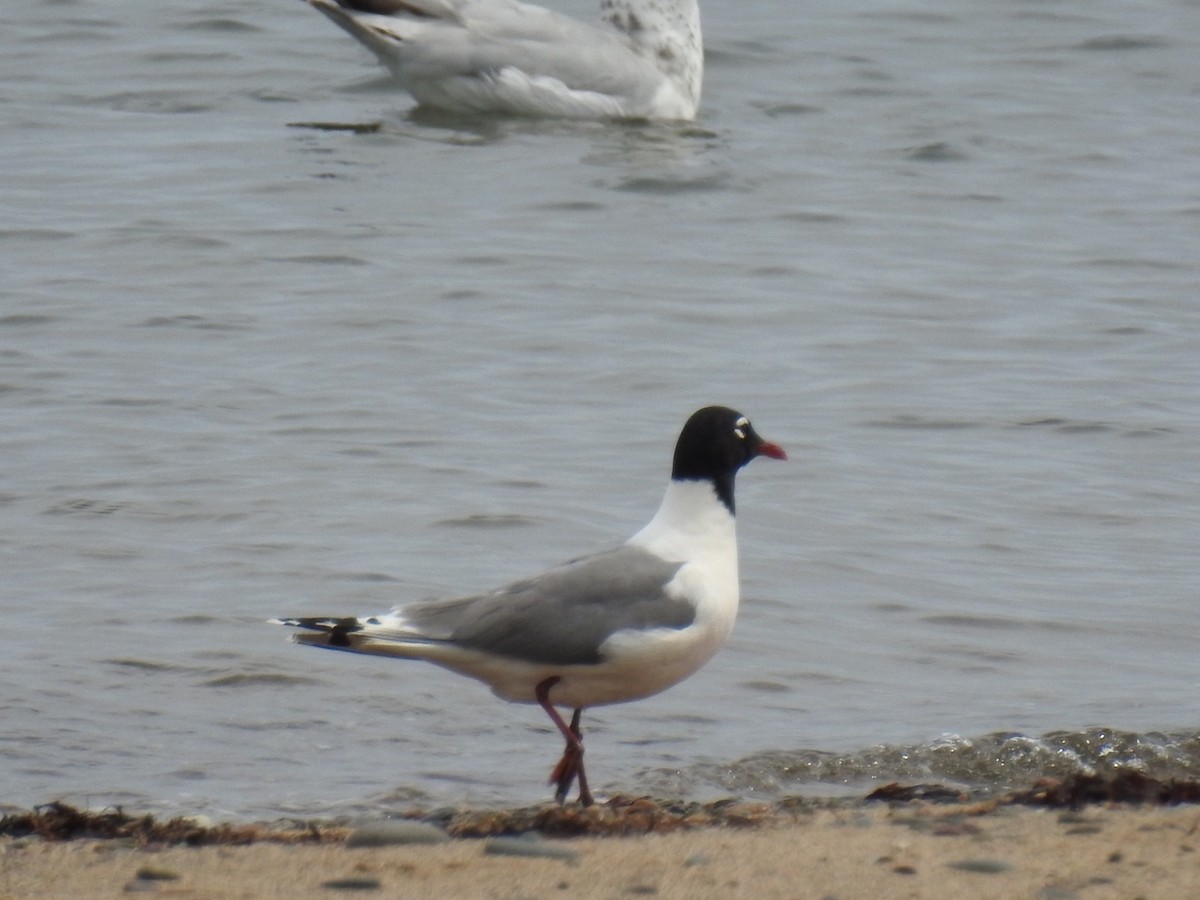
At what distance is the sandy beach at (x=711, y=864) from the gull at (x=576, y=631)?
0.81 m

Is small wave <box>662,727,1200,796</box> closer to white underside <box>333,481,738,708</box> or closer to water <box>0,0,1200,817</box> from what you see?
water <box>0,0,1200,817</box>

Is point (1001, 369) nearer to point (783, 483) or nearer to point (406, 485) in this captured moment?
point (783, 483)

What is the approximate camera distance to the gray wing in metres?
5.59

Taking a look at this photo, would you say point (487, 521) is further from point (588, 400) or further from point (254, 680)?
point (254, 680)

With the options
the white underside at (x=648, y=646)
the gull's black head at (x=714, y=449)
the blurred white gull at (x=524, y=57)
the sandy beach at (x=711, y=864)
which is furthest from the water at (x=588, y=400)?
the sandy beach at (x=711, y=864)

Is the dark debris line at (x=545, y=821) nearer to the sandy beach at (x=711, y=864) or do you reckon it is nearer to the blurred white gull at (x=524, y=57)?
the sandy beach at (x=711, y=864)

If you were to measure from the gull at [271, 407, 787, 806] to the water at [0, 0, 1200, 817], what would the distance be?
1.33 ft

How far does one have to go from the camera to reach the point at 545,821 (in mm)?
4973

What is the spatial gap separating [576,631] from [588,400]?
436 cm

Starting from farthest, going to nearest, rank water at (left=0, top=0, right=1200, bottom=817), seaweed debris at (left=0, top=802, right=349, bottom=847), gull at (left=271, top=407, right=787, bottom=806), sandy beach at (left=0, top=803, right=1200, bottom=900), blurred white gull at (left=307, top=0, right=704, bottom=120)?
blurred white gull at (left=307, top=0, right=704, bottom=120) → water at (left=0, top=0, right=1200, bottom=817) → gull at (left=271, top=407, right=787, bottom=806) → seaweed debris at (left=0, top=802, right=349, bottom=847) → sandy beach at (left=0, top=803, right=1200, bottom=900)

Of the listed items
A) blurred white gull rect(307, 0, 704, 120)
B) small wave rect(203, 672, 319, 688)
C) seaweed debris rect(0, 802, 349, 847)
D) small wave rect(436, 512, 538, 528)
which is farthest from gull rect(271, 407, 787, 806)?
blurred white gull rect(307, 0, 704, 120)

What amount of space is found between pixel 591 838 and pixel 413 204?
8680 millimetres

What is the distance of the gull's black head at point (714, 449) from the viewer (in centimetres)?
611

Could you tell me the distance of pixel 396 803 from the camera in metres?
5.80
